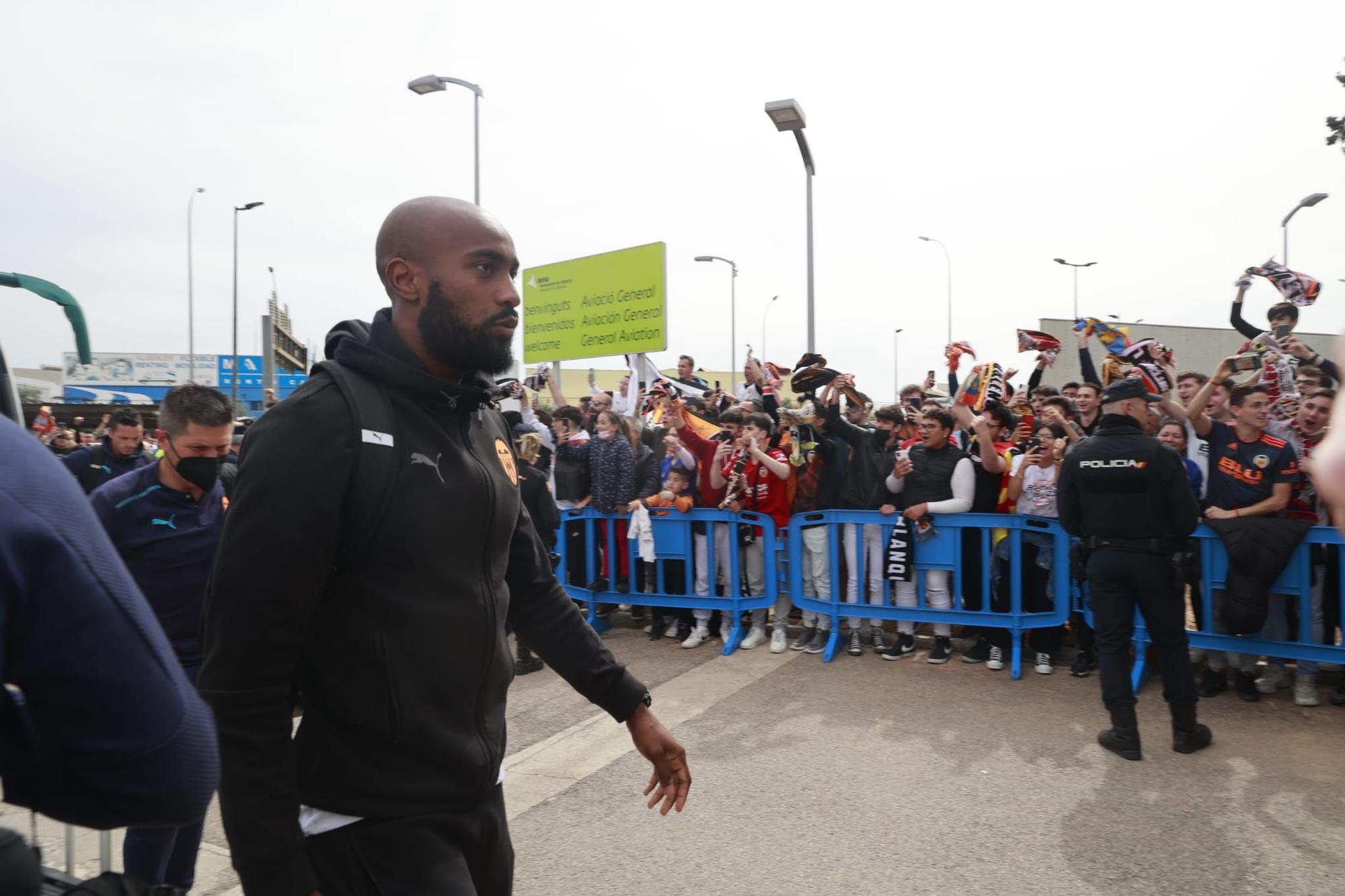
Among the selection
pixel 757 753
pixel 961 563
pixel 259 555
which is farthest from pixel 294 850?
pixel 961 563

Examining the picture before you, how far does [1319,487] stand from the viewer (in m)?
1.16

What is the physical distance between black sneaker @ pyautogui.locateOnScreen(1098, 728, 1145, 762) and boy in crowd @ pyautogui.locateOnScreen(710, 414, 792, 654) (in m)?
3.12

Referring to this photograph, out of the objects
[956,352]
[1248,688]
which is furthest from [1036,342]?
[1248,688]

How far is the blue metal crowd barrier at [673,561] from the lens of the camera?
810 cm

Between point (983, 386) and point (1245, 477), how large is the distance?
2108 mm

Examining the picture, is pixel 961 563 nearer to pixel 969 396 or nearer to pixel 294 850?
pixel 969 396

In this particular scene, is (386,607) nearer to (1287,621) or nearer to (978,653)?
(978,653)

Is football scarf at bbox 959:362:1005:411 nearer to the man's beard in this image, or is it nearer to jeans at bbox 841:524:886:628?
jeans at bbox 841:524:886:628

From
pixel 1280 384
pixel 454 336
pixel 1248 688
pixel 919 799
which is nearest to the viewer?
pixel 454 336

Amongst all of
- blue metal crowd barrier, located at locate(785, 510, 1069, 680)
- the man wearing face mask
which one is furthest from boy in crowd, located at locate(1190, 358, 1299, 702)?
the man wearing face mask

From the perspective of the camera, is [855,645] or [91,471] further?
[91,471]

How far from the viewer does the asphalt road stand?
396cm

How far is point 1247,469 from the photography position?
20.9 feet

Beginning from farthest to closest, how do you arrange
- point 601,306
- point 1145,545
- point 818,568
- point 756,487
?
point 601,306 → point 756,487 → point 818,568 → point 1145,545
